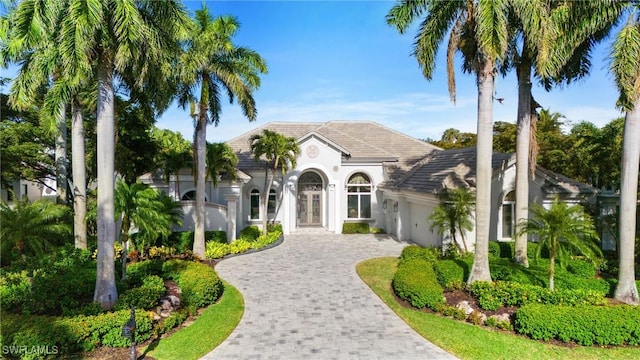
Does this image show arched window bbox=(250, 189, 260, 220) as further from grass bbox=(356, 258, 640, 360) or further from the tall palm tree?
grass bbox=(356, 258, 640, 360)

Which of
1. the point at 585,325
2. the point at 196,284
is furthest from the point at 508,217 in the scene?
the point at 196,284

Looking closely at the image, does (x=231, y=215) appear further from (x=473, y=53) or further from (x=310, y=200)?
(x=473, y=53)

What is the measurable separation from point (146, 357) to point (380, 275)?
8.89 meters

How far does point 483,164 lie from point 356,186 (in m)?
14.5

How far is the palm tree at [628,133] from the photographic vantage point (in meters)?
9.94

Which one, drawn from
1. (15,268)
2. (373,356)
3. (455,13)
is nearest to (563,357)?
(373,356)

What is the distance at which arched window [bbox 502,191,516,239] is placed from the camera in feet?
57.3

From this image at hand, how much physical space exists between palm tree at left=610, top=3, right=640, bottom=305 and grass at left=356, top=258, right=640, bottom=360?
3.06 m

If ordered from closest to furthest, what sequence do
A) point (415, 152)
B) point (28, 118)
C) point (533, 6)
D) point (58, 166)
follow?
point (533, 6) < point (58, 166) < point (28, 118) < point (415, 152)

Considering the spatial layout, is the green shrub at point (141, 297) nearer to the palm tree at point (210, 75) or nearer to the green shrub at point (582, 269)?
the palm tree at point (210, 75)

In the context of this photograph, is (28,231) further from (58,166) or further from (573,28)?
(573,28)

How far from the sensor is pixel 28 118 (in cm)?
2308

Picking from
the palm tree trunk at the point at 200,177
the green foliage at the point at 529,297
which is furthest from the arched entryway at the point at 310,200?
the green foliage at the point at 529,297

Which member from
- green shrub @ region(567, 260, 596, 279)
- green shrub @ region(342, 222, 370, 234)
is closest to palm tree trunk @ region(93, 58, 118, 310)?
green shrub @ region(567, 260, 596, 279)
